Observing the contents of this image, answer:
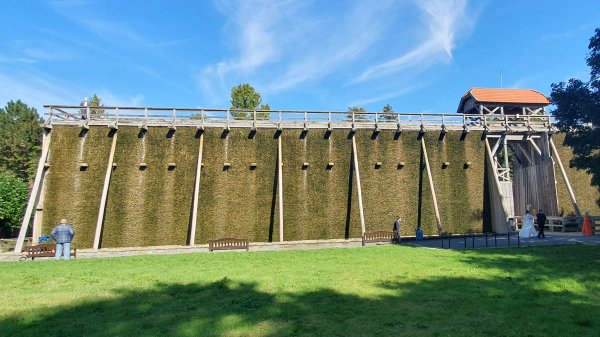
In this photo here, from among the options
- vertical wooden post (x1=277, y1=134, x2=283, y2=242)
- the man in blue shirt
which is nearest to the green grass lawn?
the man in blue shirt

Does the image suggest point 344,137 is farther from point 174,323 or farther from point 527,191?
point 174,323

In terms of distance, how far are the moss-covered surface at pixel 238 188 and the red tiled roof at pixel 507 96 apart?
20.3m

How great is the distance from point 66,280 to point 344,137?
21.0 meters

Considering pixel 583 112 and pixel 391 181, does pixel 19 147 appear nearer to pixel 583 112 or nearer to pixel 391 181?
pixel 391 181

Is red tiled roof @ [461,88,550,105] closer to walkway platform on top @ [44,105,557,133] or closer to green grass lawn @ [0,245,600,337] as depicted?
walkway platform on top @ [44,105,557,133]

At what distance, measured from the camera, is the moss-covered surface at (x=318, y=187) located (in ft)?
86.7

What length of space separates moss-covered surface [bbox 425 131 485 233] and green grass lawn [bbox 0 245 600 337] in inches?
583

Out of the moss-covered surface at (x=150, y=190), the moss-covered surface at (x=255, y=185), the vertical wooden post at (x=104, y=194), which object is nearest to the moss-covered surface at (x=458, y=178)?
the moss-covered surface at (x=255, y=185)

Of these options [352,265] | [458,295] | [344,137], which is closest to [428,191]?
[344,137]

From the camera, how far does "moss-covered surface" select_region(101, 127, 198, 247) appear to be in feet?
78.6

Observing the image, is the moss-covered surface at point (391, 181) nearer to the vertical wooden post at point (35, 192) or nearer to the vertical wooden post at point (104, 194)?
the vertical wooden post at point (104, 194)

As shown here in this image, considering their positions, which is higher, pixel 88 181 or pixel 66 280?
pixel 88 181

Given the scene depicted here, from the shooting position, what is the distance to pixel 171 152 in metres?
25.6

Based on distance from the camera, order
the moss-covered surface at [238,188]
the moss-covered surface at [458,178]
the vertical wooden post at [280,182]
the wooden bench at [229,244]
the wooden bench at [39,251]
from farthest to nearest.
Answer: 1. the moss-covered surface at [458,178]
2. the moss-covered surface at [238,188]
3. the vertical wooden post at [280,182]
4. the wooden bench at [229,244]
5. the wooden bench at [39,251]
